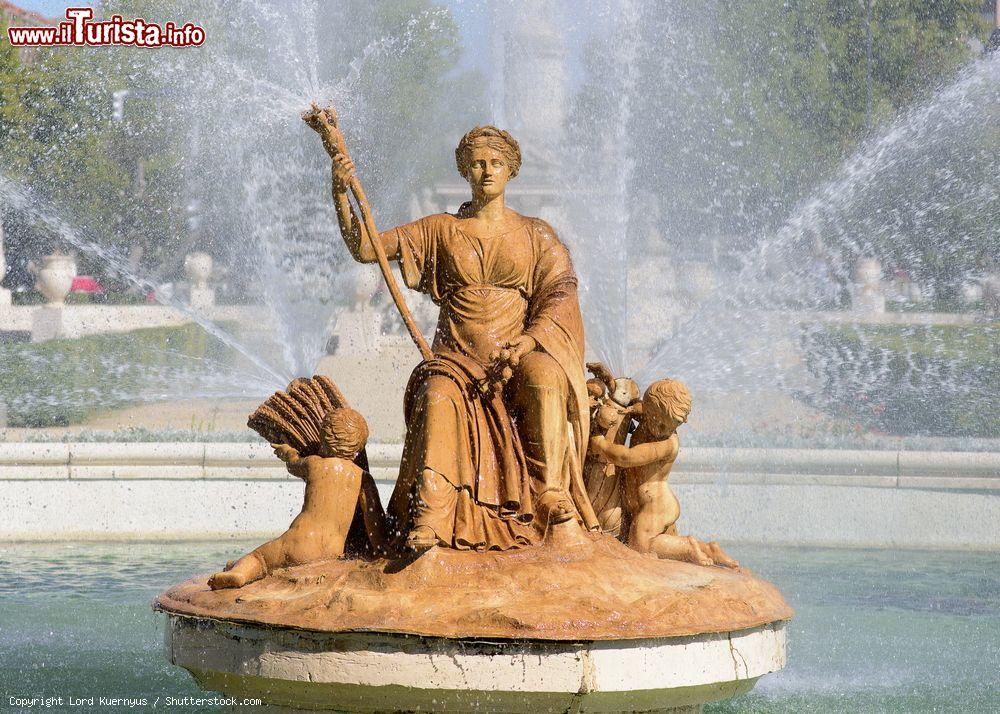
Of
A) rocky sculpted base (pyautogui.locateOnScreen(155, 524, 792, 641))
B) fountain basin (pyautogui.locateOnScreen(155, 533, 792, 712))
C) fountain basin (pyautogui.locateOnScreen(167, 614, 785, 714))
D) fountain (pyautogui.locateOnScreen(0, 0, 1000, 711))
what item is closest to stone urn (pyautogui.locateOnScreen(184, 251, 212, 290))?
fountain (pyautogui.locateOnScreen(0, 0, 1000, 711))

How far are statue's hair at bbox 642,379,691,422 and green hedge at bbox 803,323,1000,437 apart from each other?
9257mm

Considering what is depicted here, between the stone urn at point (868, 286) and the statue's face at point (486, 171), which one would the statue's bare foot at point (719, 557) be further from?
the stone urn at point (868, 286)

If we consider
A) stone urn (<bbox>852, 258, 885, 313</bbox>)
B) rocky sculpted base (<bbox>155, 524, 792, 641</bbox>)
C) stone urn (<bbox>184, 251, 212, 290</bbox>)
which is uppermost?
stone urn (<bbox>184, 251, 212, 290</bbox>)

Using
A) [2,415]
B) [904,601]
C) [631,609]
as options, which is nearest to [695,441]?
[904,601]

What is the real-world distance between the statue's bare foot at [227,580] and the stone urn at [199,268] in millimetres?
15752

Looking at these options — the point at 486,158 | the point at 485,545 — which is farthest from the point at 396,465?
the point at 485,545

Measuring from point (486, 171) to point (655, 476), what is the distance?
1.37 m

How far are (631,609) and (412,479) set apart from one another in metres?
0.94

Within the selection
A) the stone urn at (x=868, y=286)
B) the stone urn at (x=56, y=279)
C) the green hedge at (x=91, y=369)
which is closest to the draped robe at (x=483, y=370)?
the green hedge at (x=91, y=369)

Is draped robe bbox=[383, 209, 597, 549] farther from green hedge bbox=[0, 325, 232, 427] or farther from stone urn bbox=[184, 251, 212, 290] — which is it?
stone urn bbox=[184, 251, 212, 290]

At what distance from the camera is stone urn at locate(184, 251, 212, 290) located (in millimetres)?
20734

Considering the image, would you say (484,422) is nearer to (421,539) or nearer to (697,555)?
(421,539)

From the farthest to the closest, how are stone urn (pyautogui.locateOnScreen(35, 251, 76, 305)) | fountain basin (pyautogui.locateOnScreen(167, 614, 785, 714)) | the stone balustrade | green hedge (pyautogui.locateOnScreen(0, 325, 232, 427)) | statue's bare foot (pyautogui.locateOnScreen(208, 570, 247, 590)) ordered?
stone urn (pyautogui.locateOnScreen(35, 251, 76, 305)) < green hedge (pyautogui.locateOnScreen(0, 325, 232, 427)) < the stone balustrade < statue's bare foot (pyautogui.locateOnScreen(208, 570, 247, 590)) < fountain basin (pyautogui.locateOnScreen(167, 614, 785, 714))

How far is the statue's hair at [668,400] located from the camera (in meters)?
5.84
